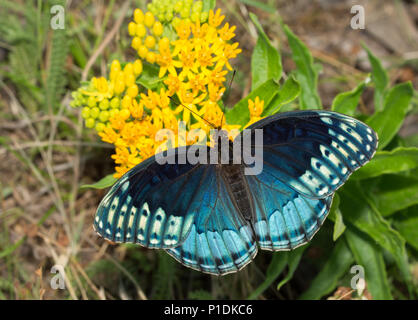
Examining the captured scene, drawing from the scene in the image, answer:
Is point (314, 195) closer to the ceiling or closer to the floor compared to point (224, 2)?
closer to the floor

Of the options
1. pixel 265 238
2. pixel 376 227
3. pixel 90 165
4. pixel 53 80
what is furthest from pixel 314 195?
pixel 53 80

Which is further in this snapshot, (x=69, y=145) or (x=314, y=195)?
(x=69, y=145)

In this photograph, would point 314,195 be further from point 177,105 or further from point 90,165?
point 90,165

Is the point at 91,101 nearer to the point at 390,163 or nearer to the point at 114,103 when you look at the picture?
the point at 114,103

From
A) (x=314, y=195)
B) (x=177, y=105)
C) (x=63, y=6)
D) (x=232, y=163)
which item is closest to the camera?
(x=314, y=195)
